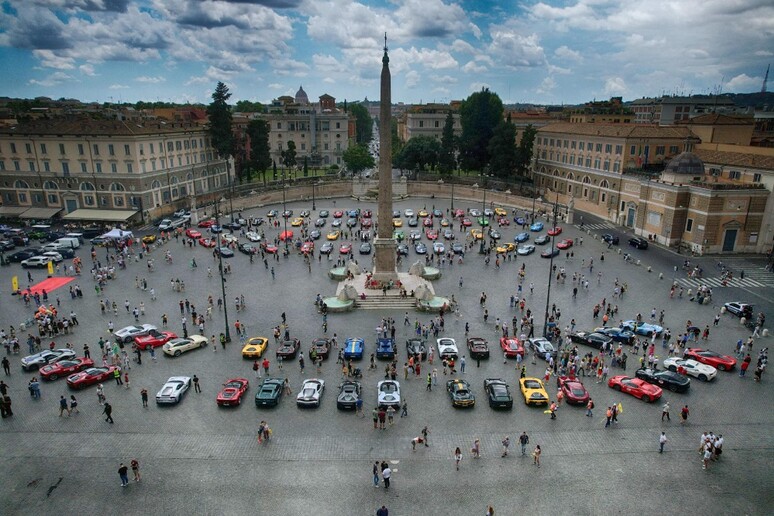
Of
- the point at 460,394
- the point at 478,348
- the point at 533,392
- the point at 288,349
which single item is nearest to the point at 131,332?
the point at 288,349

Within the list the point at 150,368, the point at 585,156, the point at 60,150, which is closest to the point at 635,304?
the point at 150,368

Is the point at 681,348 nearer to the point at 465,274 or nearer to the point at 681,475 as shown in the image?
the point at 681,475

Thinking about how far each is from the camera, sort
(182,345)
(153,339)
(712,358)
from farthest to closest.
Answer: (153,339) → (182,345) → (712,358)

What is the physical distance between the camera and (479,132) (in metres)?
75.1

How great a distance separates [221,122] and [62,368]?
5026cm

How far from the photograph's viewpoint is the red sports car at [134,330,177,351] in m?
26.5

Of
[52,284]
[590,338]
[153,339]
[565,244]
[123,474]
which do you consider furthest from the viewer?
[565,244]

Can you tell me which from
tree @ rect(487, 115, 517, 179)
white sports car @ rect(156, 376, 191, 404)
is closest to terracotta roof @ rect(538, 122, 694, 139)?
tree @ rect(487, 115, 517, 179)

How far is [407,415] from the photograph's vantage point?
821 inches

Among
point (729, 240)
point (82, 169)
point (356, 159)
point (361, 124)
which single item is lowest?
point (729, 240)

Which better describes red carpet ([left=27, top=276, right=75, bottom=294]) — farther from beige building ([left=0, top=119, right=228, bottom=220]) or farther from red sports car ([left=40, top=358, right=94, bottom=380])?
beige building ([left=0, top=119, right=228, bottom=220])

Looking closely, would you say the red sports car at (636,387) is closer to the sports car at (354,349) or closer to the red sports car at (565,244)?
the sports car at (354,349)

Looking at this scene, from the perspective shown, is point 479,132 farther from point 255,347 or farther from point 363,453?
point 363,453

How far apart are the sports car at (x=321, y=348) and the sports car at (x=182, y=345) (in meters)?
5.93
